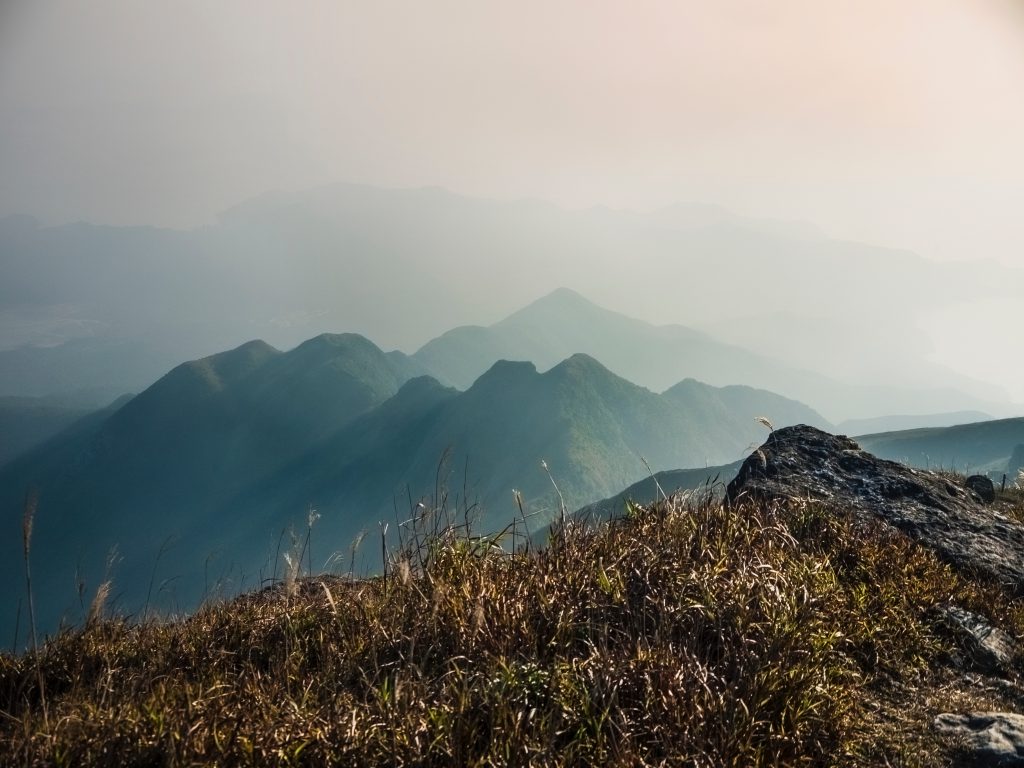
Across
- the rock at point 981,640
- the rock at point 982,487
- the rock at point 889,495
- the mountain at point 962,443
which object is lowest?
the mountain at point 962,443

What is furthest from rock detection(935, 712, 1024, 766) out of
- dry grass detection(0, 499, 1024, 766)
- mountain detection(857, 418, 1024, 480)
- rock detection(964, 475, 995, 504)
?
mountain detection(857, 418, 1024, 480)

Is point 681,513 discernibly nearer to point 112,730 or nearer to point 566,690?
point 566,690

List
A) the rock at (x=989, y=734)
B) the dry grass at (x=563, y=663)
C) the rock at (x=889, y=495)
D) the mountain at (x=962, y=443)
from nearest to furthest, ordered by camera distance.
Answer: the dry grass at (x=563, y=663), the rock at (x=989, y=734), the rock at (x=889, y=495), the mountain at (x=962, y=443)

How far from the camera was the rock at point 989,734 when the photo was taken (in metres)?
4.36

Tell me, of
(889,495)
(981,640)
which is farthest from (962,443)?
(981,640)

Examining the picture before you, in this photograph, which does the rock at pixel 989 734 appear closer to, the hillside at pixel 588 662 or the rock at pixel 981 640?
the hillside at pixel 588 662

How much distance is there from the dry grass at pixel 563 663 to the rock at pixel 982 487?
23.2 ft

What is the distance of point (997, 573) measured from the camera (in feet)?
23.4

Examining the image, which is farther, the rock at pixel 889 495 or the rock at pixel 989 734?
the rock at pixel 889 495

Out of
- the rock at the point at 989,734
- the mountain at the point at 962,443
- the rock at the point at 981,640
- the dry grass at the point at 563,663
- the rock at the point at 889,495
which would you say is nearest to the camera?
the dry grass at the point at 563,663

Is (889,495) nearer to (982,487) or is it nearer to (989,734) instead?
(989,734)

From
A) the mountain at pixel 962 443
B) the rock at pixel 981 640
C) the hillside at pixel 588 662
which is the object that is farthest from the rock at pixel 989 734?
the mountain at pixel 962 443

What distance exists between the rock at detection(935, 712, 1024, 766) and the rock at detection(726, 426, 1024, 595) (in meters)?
2.91

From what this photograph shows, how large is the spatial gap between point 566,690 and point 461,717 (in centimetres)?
74
